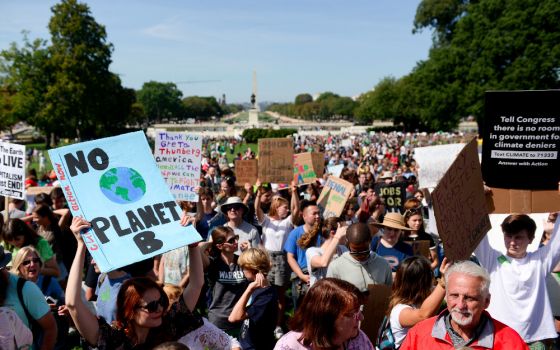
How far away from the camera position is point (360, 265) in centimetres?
457

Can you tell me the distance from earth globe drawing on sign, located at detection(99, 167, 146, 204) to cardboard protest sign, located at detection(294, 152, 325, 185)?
742cm

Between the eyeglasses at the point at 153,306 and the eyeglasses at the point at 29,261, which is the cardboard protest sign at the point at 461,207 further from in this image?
the eyeglasses at the point at 29,261

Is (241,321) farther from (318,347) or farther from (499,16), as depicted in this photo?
(499,16)

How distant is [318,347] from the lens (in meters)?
3.03

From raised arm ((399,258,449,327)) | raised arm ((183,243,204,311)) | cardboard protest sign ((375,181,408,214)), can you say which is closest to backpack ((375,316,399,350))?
raised arm ((399,258,449,327))

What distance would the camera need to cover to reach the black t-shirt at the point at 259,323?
4.41m

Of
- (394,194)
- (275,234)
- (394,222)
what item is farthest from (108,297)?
(394,194)

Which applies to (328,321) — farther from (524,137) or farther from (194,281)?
(524,137)

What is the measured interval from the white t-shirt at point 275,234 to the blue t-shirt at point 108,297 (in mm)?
3212

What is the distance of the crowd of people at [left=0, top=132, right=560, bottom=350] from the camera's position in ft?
9.98

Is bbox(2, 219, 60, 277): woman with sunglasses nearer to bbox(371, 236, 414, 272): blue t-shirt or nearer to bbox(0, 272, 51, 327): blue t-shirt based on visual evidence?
bbox(0, 272, 51, 327): blue t-shirt

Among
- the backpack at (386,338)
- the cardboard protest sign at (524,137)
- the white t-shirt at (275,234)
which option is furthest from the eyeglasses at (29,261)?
the cardboard protest sign at (524,137)

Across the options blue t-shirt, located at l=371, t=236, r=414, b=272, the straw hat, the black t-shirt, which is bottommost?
the black t-shirt

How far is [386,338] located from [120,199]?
6.22ft
